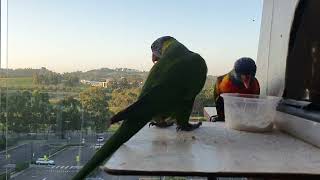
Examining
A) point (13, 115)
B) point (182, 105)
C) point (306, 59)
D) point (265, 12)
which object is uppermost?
point (265, 12)

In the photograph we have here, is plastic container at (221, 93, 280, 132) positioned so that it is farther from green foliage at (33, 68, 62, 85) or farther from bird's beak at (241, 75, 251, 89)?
green foliage at (33, 68, 62, 85)

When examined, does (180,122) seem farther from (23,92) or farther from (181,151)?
(23,92)

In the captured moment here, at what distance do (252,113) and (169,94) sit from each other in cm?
30

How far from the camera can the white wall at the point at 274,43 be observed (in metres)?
1.62

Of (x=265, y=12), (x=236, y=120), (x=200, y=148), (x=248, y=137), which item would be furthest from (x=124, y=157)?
(x=265, y=12)

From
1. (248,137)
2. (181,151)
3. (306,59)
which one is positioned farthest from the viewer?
(306,59)

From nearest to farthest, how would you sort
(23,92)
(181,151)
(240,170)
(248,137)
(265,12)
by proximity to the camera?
(240,170)
(181,151)
(248,137)
(23,92)
(265,12)

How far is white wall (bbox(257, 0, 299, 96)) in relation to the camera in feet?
5.32

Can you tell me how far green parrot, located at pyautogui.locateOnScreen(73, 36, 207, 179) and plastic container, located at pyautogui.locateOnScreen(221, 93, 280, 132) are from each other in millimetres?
138

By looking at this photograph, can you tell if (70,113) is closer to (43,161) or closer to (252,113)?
(43,161)

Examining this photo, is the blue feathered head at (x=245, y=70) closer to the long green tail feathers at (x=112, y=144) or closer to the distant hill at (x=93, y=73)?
the distant hill at (x=93, y=73)

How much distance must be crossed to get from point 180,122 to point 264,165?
1.89ft

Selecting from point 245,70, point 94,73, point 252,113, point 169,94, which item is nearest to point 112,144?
point 169,94

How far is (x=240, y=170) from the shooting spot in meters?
0.80
